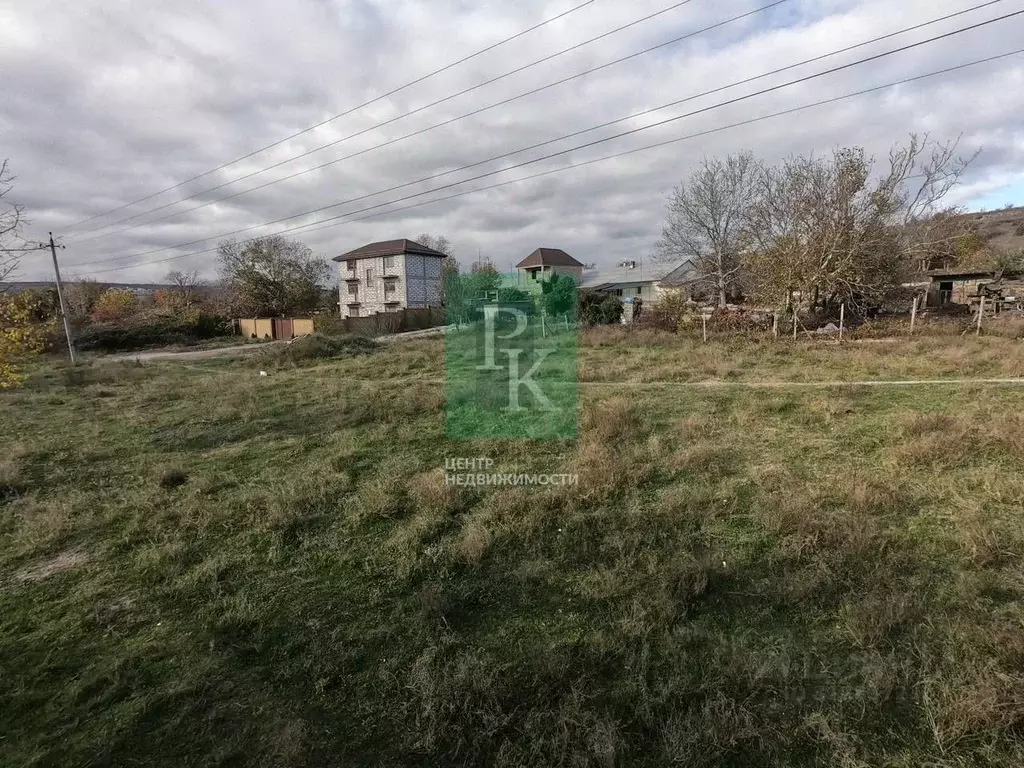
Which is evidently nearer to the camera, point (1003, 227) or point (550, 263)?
point (1003, 227)

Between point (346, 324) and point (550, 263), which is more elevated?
point (550, 263)

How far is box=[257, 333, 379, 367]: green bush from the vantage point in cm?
1588

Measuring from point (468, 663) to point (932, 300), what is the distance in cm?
2853

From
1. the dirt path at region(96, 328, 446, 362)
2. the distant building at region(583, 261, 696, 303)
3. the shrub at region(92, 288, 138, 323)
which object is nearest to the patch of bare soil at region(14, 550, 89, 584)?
the dirt path at region(96, 328, 446, 362)

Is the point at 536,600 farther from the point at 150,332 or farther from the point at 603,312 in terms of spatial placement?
the point at 150,332

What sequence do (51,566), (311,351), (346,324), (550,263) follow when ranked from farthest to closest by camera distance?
(550,263), (346,324), (311,351), (51,566)

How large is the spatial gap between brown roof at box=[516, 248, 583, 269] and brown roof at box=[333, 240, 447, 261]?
30.8 feet

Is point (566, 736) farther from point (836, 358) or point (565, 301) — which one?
point (565, 301)

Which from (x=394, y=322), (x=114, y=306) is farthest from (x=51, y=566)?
(x=114, y=306)

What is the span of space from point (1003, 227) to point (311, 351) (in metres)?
51.8

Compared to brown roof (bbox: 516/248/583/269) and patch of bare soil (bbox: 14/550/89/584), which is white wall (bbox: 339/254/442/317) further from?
patch of bare soil (bbox: 14/550/89/584)

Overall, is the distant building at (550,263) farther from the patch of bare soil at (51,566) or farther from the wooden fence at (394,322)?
the patch of bare soil at (51,566)

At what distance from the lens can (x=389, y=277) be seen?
40719mm

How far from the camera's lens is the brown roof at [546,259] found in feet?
158
